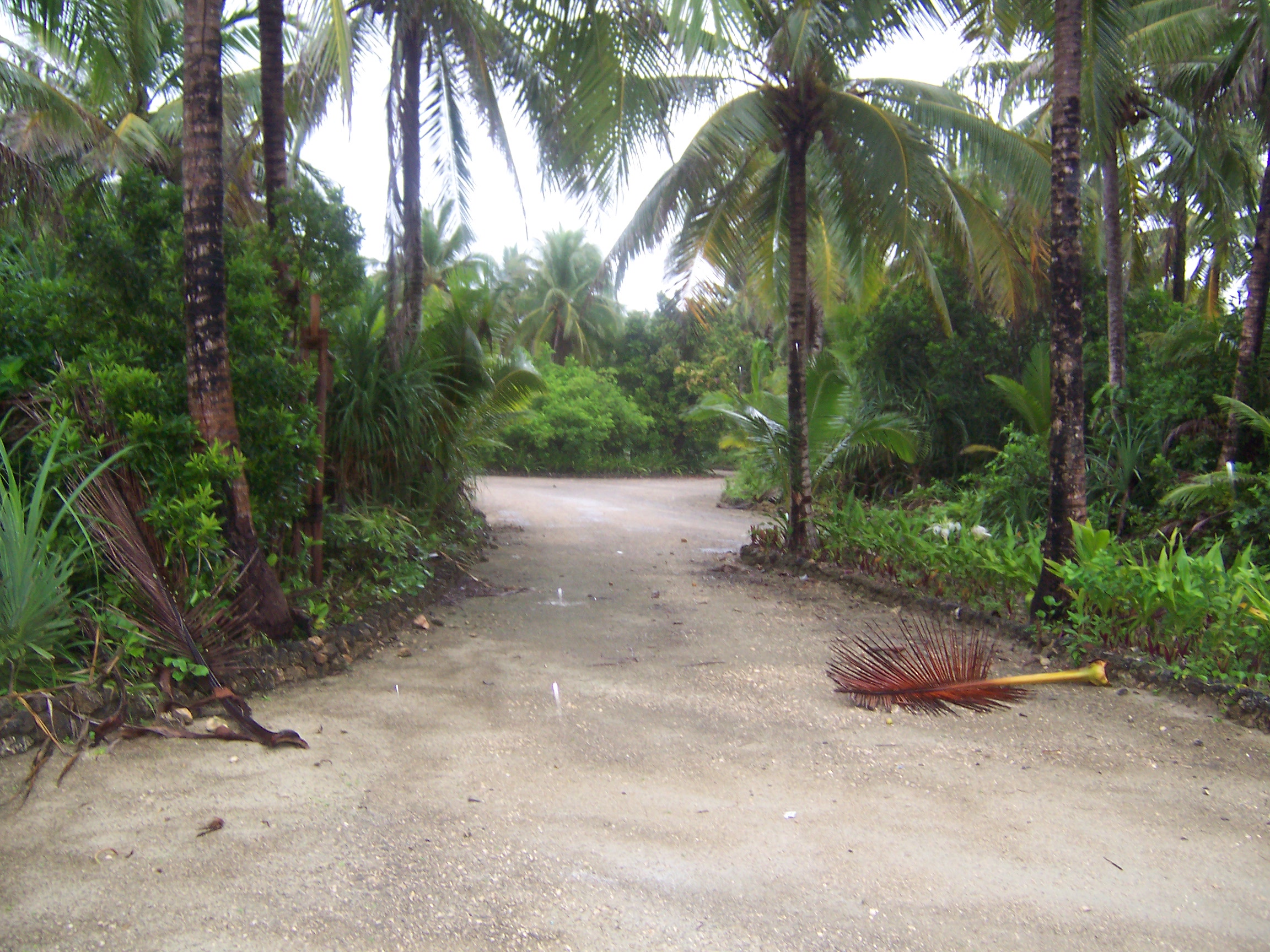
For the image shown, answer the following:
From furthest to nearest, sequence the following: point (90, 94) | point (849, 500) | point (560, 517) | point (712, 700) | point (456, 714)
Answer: point (560, 517), point (90, 94), point (849, 500), point (712, 700), point (456, 714)

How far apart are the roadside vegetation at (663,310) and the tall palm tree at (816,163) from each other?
5 centimetres

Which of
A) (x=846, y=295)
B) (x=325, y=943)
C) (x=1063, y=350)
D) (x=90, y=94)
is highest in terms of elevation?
(x=90, y=94)

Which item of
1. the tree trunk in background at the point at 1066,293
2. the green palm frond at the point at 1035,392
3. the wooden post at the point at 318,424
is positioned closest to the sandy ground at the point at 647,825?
the wooden post at the point at 318,424

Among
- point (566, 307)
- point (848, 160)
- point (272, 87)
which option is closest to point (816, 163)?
point (848, 160)

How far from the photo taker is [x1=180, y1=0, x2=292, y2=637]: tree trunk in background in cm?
511

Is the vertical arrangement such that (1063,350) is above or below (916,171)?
below

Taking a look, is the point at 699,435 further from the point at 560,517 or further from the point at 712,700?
the point at 712,700

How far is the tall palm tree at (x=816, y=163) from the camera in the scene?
884 cm

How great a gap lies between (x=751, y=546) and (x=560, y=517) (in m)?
4.72

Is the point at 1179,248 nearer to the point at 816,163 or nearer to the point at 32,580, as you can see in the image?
the point at 816,163

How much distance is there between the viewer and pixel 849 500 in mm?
9891

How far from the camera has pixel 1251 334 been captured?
28.7ft

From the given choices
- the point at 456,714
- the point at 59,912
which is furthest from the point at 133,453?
the point at 59,912

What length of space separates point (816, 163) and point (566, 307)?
1044 inches
